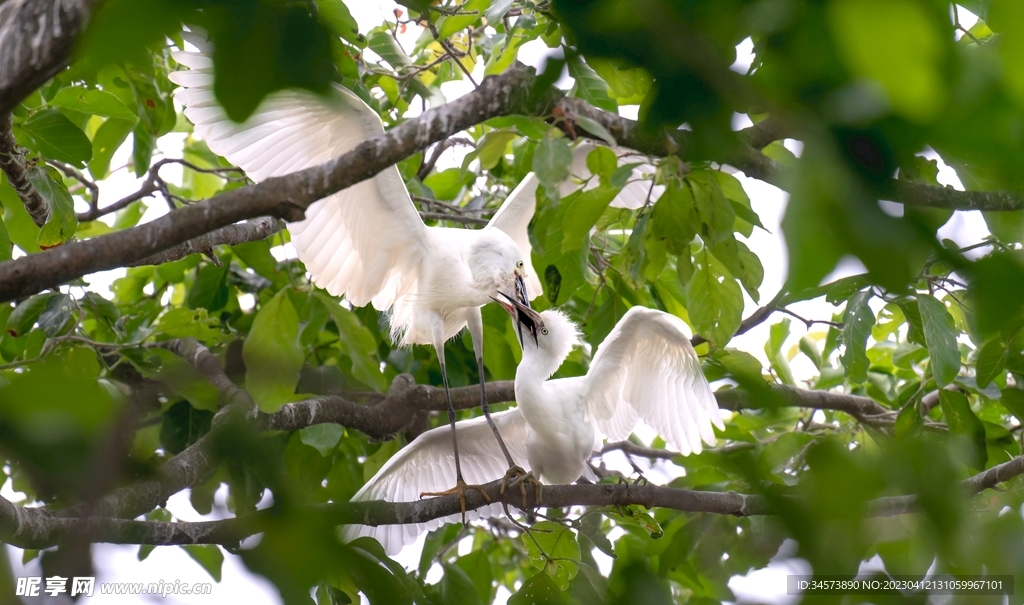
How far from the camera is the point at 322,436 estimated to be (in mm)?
3988

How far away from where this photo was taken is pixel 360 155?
1.67m

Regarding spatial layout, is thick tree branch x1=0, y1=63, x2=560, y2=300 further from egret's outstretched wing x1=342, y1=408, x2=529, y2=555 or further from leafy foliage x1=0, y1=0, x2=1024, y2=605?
egret's outstretched wing x1=342, y1=408, x2=529, y2=555

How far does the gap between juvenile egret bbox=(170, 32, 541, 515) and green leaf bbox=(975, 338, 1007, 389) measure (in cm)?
209

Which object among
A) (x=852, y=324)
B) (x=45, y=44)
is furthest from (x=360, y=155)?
(x=852, y=324)

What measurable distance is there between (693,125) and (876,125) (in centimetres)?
25

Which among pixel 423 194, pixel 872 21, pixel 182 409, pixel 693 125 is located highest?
pixel 872 21

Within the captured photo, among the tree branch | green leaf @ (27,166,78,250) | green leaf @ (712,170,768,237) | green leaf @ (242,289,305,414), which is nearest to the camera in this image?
green leaf @ (712,170,768,237)

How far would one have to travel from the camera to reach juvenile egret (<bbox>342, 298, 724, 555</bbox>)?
12.9ft

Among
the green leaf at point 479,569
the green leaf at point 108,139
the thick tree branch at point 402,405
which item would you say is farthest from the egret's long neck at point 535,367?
the green leaf at point 108,139

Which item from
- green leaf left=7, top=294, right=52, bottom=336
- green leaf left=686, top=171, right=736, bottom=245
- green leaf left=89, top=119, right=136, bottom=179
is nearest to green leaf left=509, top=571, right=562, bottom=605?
green leaf left=686, top=171, right=736, bottom=245

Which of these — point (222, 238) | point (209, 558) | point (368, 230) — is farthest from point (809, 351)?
point (209, 558)

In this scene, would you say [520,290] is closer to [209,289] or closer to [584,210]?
[209,289]

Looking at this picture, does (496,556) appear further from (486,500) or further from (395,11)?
(395,11)

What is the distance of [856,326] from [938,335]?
1.01ft
